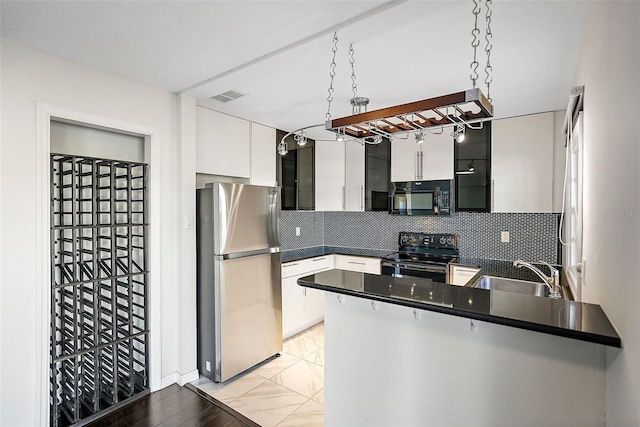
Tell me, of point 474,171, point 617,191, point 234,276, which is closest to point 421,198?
point 474,171

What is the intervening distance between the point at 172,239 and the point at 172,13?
5.51 ft

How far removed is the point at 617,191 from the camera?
3.38ft

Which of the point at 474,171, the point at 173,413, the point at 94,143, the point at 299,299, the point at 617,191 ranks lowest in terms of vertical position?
the point at 173,413

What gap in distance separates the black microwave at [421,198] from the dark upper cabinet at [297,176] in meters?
1.01

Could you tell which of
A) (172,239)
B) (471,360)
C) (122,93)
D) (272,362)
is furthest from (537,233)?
(122,93)

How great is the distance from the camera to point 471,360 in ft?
4.67

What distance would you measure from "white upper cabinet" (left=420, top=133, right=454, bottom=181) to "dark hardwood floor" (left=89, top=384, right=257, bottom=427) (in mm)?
2855

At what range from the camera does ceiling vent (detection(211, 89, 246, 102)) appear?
8.96 feet

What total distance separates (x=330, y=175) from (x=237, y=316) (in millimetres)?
2141

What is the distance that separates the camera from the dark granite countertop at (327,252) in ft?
13.2

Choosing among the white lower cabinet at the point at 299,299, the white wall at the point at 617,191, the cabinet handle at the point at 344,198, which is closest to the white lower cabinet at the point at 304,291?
the white lower cabinet at the point at 299,299

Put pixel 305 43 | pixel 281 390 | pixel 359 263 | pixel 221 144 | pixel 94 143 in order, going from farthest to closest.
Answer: pixel 359 263 → pixel 221 144 → pixel 281 390 → pixel 94 143 → pixel 305 43

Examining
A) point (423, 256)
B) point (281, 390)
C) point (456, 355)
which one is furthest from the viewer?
point (423, 256)

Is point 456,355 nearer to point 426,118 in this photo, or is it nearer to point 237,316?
point 426,118
